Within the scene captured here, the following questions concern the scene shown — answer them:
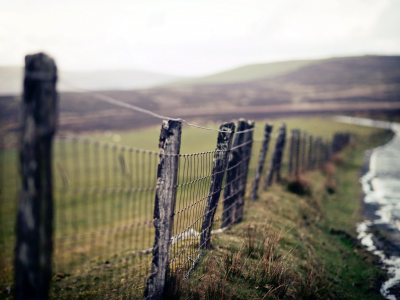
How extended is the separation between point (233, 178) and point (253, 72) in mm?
180240

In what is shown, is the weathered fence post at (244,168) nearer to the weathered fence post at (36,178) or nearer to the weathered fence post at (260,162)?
A: the weathered fence post at (260,162)

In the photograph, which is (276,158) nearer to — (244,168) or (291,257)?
(244,168)

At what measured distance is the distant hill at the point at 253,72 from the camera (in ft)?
535

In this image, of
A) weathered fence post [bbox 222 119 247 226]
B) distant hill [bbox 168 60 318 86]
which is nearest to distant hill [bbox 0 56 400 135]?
distant hill [bbox 168 60 318 86]

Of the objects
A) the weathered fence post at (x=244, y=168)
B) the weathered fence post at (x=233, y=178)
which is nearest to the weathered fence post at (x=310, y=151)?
the weathered fence post at (x=244, y=168)

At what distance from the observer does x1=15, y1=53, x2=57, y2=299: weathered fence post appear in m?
1.66

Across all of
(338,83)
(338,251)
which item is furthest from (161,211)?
(338,83)

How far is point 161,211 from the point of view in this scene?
2965 millimetres

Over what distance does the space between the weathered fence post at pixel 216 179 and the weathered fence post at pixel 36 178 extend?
2627mm

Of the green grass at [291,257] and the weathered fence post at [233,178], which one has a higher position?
the weathered fence post at [233,178]

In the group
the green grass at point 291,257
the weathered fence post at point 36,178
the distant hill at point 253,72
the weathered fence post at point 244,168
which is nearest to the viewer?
the weathered fence post at point 36,178

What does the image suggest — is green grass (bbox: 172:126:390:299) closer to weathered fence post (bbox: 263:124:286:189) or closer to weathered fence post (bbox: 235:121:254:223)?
weathered fence post (bbox: 235:121:254:223)

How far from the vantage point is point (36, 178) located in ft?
5.52

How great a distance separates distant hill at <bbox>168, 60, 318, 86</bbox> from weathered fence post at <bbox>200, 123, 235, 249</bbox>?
158m
